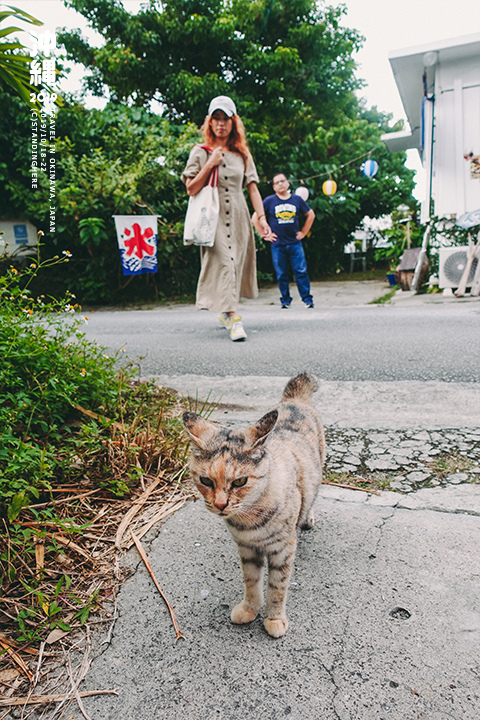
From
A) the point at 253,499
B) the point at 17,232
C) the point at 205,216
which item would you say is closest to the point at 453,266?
the point at 205,216

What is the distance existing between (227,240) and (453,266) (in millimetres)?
5061

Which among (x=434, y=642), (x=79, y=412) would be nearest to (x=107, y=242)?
(x=79, y=412)

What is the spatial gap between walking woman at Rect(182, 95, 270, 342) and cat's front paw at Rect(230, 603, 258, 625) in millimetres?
Answer: 3884

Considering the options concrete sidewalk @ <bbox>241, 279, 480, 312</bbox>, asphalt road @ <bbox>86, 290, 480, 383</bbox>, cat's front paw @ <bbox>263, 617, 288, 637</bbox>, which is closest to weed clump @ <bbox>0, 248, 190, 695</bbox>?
cat's front paw @ <bbox>263, 617, 288, 637</bbox>

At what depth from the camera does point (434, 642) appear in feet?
4.50

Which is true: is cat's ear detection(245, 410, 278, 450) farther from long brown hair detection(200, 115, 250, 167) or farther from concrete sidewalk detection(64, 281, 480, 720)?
long brown hair detection(200, 115, 250, 167)

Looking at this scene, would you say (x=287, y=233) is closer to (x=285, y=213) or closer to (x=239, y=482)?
(x=285, y=213)

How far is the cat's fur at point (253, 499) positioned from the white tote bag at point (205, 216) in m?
3.56

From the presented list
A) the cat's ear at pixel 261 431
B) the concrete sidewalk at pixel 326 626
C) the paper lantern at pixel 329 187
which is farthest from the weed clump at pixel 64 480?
the paper lantern at pixel 329 187

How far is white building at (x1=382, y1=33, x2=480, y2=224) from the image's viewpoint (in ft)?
29.5

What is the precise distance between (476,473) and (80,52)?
16317 millimetres

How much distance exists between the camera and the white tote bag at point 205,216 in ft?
16.1

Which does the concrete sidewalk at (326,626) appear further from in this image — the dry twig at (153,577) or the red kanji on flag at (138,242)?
the red kanji on flag at (138,242)

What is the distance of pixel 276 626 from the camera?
149 cm
